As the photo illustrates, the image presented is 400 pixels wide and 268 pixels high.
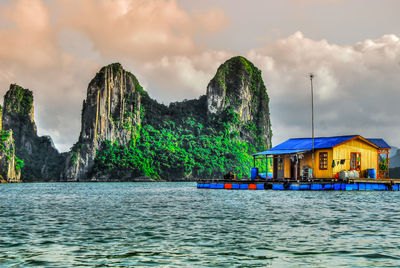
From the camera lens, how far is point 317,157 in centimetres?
5447

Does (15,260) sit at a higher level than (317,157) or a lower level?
lower

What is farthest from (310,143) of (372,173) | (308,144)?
(372,173)

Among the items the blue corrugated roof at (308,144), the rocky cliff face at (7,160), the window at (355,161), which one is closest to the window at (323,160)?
the blue corrugated roof at (308,144)

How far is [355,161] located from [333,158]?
3.69 metres

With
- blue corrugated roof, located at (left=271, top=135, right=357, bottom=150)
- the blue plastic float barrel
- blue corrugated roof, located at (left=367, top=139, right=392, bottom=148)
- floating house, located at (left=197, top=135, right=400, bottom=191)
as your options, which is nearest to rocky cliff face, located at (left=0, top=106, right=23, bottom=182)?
blue corrugated roof, located at (left=271, top=135, right=357, bottom=150)

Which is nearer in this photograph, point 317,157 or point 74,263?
point 74,263

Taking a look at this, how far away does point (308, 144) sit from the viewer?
189 ft

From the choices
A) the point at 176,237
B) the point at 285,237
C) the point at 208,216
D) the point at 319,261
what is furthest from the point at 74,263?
the point at 208,216

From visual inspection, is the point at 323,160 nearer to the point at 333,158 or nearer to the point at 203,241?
the point at 333,158

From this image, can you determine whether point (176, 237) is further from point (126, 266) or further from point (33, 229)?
point (33, 229)

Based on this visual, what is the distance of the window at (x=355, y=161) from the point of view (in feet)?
178

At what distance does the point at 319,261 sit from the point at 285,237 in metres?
4.14

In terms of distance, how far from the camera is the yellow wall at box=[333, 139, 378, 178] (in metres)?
53.1

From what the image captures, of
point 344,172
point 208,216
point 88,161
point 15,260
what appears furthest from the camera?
point 88,161
